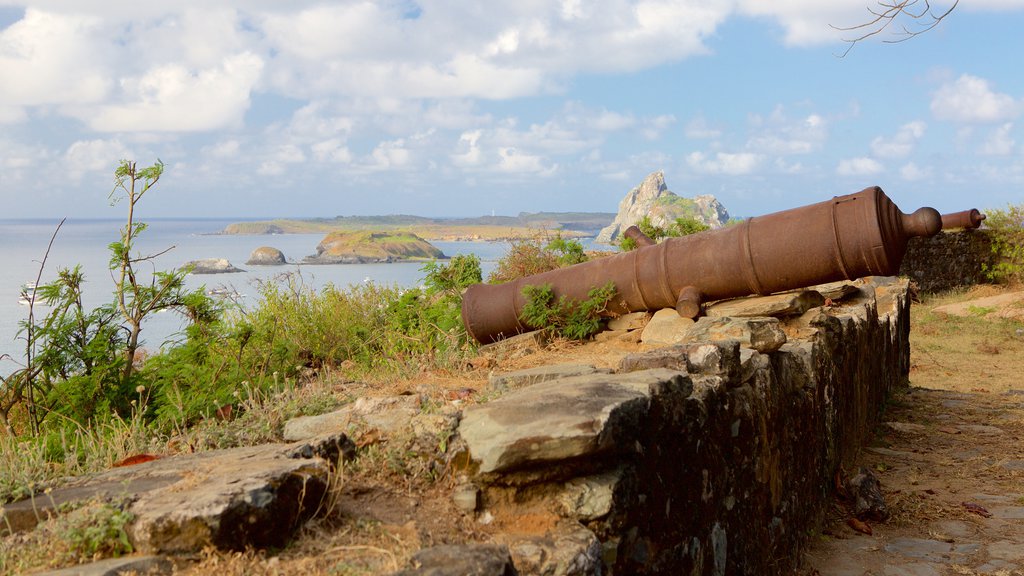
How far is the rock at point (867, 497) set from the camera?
5445mm

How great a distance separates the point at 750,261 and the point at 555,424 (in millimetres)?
4179

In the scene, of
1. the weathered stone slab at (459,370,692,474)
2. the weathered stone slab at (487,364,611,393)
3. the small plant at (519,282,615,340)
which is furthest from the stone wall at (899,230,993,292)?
the weathered stone slab at (459,370,692,474)

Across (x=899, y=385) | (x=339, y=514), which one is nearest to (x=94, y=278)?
(x=339, y=514)

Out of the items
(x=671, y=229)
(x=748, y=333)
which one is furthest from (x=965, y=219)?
(x=748, y=333)

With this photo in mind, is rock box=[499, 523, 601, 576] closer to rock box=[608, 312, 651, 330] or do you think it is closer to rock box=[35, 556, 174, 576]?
rock box=[35, 556, 174, 576]

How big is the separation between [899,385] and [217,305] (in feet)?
27.1

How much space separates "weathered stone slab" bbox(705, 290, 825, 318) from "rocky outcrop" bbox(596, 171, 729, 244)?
1.90 m

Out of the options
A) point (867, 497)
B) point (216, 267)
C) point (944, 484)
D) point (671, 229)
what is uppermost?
point (671, 229)

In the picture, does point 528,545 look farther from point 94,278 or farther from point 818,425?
point 94,278

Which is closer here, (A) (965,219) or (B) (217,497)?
(B) (217,497)

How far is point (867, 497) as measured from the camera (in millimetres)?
5590

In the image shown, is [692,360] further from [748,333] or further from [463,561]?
[463,561]

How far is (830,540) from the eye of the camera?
5.05 m

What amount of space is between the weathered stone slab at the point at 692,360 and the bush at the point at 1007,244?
63.6 feet
